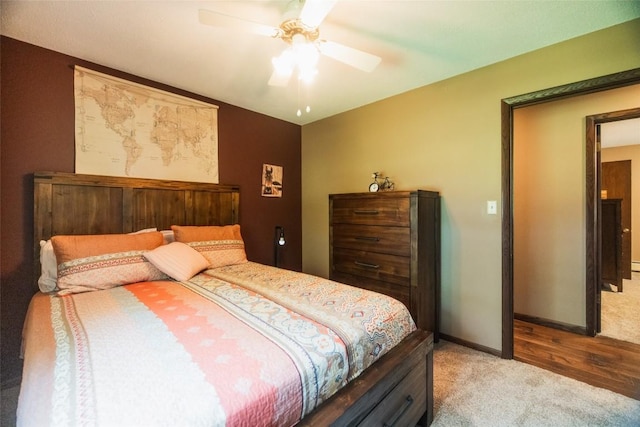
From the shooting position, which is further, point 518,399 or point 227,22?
point 518,399

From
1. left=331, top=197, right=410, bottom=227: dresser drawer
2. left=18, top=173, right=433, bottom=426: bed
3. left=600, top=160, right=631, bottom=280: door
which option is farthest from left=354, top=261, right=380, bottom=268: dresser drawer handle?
left=600, top=160, right=631, bottom=280: door

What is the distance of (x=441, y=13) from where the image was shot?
65.8 inches

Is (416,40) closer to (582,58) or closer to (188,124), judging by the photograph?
(582,58)

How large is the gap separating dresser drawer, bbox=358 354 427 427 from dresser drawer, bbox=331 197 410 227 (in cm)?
117

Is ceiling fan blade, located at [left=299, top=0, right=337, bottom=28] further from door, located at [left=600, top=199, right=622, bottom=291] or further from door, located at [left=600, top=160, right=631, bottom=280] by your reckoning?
door, located at [left=600, top=160, right=631, bottom=280]

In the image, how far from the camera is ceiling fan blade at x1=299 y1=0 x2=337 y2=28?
50.6 inches

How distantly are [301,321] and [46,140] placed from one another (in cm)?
233

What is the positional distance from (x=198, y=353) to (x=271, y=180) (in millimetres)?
2685

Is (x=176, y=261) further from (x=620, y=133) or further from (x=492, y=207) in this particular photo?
(x=620, y=133)

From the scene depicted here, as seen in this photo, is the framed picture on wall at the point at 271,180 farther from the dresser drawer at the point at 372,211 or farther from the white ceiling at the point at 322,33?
the white ceiling at the point at 322,33

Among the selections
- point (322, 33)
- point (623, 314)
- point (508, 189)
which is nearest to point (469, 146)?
point (508, 189)

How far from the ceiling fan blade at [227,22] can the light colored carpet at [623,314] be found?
12.4 feet

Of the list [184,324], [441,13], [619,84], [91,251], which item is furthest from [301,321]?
[619,84]

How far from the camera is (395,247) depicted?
237 cm
